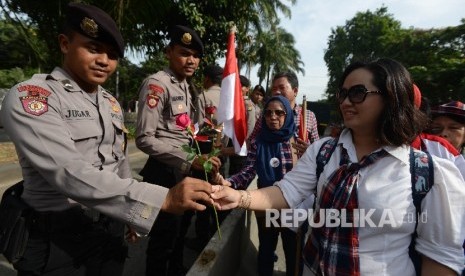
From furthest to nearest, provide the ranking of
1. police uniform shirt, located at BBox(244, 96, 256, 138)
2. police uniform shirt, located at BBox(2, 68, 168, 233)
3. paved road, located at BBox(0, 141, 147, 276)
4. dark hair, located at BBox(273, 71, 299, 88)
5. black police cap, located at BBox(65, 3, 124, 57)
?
police uniform shirt, located at BBox(244, 96, 256, 138) → dark hair, located at BBox(273, 71, 299, 88) → paved road, located at BBox(0, 141, 147, 276) → black police cap, located at BBox(65, 3, 124, 57) → police uniform shirt, located at BBox(2, 68, 168, 233)

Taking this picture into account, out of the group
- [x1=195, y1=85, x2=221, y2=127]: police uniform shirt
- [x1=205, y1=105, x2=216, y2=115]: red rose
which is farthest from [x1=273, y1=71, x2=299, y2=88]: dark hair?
[x1=205, y1=105, x2=216, y2=115]: red rose

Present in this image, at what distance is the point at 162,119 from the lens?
2.70 metres

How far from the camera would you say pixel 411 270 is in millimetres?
1420

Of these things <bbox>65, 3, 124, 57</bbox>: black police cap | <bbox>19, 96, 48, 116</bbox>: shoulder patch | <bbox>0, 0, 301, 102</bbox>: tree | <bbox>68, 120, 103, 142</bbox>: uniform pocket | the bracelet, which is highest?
<bbox>0, 0, 301, 102</bbox>: tree

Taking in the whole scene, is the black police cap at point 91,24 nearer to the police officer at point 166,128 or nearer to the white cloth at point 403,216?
the police officer at point 166,128

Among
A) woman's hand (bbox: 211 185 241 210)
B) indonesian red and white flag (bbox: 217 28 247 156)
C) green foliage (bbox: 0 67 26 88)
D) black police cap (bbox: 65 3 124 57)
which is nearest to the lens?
black police cap (bbox: 65 3 124 57)

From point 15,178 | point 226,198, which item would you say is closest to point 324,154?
point 226,198

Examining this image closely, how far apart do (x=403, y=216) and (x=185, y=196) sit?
0.92 meters

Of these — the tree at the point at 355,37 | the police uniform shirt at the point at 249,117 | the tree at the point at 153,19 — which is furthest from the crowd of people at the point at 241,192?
the tree at the point at 355,37

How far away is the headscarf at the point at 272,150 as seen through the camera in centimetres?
278

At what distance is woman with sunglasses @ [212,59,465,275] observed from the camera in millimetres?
1352

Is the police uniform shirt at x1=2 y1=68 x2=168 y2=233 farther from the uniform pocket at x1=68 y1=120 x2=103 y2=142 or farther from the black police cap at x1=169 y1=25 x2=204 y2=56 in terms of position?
the black police cap at x1=169 y1=25 x2=204 y2=56

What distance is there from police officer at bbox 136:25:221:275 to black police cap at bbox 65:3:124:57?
37.5 inches

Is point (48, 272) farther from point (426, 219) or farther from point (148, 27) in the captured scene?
point (148, 27)
